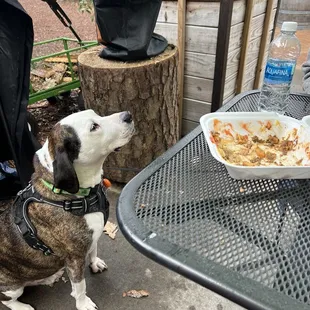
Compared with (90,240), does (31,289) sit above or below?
below

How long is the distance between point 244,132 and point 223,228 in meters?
0.57

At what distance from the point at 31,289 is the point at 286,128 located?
2.03 meters

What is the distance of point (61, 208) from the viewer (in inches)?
62.4

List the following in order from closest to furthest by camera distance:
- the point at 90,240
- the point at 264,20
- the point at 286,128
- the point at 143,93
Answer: the point at 286,128 < the point at 90,240 < the point at 143,93 < the point at 264,20

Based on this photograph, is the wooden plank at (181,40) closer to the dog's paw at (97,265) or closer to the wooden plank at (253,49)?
the wooden plank at (253,49)

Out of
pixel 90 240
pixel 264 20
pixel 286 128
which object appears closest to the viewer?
pixel 286 128

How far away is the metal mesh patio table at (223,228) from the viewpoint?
0.69m

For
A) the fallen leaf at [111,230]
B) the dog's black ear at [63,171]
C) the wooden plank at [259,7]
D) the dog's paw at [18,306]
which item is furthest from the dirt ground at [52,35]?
the wooden plank at [259,7]

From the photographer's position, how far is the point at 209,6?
274 cm

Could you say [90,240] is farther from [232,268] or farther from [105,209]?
[232,268]

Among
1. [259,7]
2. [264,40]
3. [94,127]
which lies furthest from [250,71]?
→ [94,127]

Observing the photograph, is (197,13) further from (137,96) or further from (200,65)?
(137,96)

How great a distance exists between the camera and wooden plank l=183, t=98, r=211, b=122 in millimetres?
3248

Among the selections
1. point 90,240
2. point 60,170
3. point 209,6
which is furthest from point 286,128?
point 209,6
